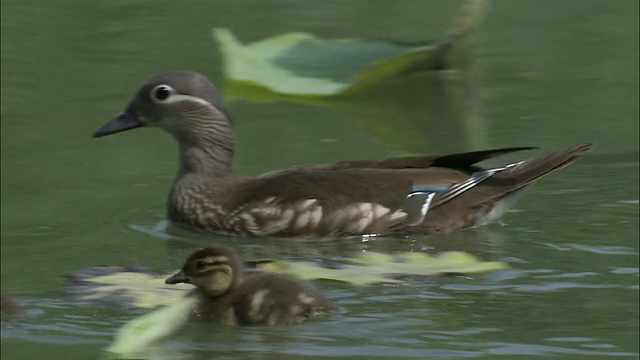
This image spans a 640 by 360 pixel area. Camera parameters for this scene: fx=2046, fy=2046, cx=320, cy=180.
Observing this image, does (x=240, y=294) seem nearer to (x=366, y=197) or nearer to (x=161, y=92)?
(x=366, y=197)

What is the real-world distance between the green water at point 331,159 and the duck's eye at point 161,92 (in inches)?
16.6

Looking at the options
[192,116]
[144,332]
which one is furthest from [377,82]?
[144,332]

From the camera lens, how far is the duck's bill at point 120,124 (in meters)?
10.9

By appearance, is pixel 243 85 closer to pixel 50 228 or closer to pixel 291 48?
pixel 291 48

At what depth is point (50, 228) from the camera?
10.1 metres

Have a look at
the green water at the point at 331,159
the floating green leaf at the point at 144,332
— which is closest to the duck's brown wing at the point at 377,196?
the green water at the point at 331,159

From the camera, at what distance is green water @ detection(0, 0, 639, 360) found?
322 inches

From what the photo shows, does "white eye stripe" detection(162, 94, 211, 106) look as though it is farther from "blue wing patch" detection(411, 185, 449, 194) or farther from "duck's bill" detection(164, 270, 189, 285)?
"duck's bill" detection(164, 270, 189, 285)

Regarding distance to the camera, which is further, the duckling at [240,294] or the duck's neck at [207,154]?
the duck's neck at [207,154]

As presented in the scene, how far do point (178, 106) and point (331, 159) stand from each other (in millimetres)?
941

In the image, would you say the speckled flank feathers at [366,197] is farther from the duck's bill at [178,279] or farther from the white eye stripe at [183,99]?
the duck's bill at [178,279]

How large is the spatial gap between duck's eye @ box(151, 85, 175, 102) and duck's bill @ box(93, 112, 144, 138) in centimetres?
16

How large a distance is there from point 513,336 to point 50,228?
2901 millimetres

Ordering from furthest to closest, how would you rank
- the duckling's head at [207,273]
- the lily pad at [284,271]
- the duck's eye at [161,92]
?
the duck's eye at [161,92] → the duckling's head at [207,273] → the lily pad at [284,271]
